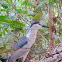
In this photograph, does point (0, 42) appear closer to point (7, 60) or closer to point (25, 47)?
point (7, 60)

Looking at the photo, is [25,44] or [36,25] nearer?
[25,44]

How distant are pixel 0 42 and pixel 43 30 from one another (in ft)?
2.45

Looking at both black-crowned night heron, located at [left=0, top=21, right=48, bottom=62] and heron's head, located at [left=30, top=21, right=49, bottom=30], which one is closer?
black-crowned night heron, located at [left=0, top=21, right=48, bottom=62]

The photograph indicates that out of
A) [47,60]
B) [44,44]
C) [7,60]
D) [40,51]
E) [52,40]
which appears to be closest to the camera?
[47,60]

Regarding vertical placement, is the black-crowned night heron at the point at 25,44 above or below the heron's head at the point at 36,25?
below

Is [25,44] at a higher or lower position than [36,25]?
lower

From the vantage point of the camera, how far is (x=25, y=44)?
1.43 metres

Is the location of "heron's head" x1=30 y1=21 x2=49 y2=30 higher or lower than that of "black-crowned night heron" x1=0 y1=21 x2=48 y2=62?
higher

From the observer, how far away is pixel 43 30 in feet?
5.26

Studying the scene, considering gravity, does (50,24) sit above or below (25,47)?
above

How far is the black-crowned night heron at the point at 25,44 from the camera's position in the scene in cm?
132

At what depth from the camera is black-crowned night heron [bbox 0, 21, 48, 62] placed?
1.32 m

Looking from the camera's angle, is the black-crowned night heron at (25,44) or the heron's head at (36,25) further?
the heron's head at (36,25)

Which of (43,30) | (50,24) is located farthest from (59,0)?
(43,30)
